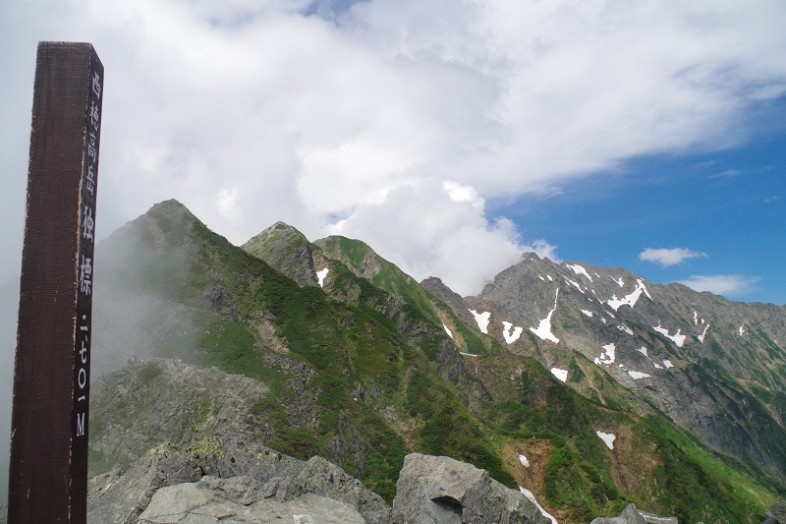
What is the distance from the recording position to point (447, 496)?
33.3 metres

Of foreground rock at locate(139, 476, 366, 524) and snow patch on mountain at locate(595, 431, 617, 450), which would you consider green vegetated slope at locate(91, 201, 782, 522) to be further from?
foreground rock at locate(139, 476, 366, 524)

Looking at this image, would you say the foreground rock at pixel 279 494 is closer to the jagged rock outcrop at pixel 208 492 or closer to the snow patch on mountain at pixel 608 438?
the jagged rock outcrop at pixel 208 492

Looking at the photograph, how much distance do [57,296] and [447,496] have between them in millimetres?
30081

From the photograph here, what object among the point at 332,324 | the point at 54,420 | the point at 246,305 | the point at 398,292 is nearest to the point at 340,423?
the point at 332,324

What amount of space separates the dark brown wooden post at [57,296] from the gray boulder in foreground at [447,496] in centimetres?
2575

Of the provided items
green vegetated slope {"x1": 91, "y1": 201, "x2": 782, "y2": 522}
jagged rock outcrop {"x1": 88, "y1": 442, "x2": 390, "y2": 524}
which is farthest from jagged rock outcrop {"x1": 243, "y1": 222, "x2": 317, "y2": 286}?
jagged rock outcrop {"x1": 88, "y1": 442, "x2": 390, "y2": 524}

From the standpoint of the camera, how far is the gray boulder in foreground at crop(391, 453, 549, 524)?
33.0 m

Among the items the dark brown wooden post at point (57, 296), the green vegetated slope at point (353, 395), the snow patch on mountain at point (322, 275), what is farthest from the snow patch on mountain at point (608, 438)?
the dark brown wooden post at point (57, 296)

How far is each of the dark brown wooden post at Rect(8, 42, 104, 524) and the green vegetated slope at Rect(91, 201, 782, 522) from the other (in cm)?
4360

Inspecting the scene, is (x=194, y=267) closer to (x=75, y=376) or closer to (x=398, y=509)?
(x=398, y=509)

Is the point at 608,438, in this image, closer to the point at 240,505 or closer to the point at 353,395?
the point at 353,395

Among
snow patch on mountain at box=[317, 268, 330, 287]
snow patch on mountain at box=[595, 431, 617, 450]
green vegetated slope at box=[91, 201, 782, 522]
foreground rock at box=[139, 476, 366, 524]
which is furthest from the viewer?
snow patch on mountain at box=[317, 268, 330, 287]

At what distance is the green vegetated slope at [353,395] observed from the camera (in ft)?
193

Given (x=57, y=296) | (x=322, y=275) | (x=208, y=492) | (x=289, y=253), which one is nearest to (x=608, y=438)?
(x=322, y=275)
